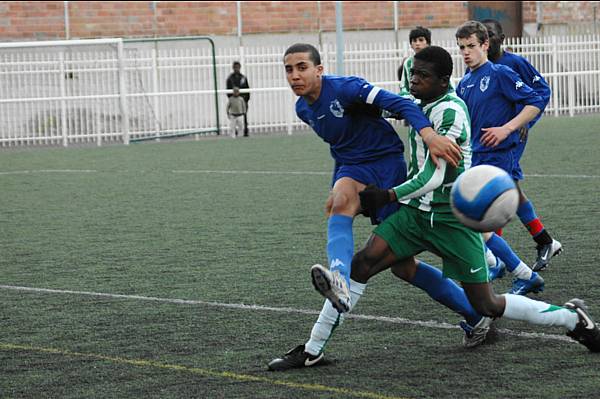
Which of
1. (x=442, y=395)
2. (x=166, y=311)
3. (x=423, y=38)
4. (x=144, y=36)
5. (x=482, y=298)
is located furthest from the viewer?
(x=144, y=36)

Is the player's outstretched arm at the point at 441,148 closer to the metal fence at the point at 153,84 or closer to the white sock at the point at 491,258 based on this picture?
the white sock at the point at 491,258

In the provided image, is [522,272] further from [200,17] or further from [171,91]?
[200,17]

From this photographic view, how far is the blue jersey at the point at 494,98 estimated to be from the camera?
8.10 metres

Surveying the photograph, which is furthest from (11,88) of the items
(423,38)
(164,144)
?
(423,38)

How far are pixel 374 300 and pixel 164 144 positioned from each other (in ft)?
64.1

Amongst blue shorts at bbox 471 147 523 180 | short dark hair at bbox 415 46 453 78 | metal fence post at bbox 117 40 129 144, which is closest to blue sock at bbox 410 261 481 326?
short dark hair at bbox 415 46 453 78

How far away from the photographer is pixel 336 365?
5793mm

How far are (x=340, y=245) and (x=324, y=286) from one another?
42cm

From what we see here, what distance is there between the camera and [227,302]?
7680 mm

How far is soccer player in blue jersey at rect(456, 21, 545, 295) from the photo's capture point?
7910 mm

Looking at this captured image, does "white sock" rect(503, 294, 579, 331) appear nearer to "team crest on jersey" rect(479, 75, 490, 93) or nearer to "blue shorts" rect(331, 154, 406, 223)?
"blue shorts" rect(331, 154, 406, 223)

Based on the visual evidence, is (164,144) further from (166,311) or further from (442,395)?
(442,395)

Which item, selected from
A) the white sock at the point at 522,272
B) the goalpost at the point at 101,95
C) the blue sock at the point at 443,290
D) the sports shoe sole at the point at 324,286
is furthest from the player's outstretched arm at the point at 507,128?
the goalpost at the point at 101,95

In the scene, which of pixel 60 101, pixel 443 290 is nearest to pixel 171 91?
pixel 60 101
